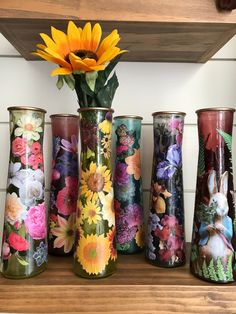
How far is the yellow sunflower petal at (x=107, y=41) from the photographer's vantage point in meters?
0.53

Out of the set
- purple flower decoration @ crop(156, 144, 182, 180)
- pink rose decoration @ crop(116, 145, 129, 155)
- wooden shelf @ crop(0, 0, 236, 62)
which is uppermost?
wooden shelf @ crop(0, 0, 236, 62)

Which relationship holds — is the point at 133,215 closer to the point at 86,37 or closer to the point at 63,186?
the point at 63,186

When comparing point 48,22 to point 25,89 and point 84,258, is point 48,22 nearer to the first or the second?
point 25,89

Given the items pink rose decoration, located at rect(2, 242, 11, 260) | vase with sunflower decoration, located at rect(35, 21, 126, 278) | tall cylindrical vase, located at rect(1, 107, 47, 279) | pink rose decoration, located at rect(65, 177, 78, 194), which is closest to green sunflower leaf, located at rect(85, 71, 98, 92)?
vase with sunflower decoration, located at rect(35, 21, 126, 278)

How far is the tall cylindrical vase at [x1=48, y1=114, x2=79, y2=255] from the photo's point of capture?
0.68 metres

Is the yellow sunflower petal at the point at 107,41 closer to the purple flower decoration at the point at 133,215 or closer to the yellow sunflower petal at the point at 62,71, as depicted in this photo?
the yellow sunflower petal at the point at 62,71

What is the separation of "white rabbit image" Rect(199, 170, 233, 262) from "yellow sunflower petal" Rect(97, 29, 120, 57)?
281 millimetres

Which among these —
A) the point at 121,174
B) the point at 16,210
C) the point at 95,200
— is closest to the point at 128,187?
the point at 121,174

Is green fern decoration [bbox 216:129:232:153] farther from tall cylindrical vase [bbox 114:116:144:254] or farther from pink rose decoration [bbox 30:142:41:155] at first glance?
pink rose decoration [bbox 30:142:41:155]

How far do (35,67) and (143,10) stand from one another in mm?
354

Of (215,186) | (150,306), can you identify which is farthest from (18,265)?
(215,186)

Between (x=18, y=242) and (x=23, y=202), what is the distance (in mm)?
71

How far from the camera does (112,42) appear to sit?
0.53 meters

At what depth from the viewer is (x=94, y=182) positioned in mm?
575
